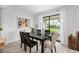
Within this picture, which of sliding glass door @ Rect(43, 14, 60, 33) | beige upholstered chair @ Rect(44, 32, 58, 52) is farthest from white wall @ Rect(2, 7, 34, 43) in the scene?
beige upholstered chair @ Rect(44, 32, 58, 52)

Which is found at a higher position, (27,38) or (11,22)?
(11,22)

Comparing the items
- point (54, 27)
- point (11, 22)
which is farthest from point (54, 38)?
point (11, 22)

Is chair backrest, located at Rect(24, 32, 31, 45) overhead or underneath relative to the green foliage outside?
underneath

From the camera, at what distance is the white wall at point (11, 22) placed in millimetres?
1319

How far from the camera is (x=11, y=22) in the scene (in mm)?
1387

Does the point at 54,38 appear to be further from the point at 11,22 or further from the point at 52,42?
the point at 11,22

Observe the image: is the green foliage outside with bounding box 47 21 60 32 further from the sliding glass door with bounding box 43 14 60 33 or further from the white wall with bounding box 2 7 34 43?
the white wall with bounding box 2 7 34 43

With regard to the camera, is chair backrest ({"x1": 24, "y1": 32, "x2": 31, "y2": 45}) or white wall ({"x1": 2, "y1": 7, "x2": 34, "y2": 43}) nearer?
white wall ({"x1": 2, "y1": 7, "x2": 34, "y2": 43})

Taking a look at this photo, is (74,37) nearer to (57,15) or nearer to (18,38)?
(57,15)

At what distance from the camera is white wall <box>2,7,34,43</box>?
1.32m
